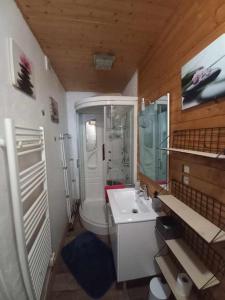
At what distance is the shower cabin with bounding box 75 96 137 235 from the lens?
2.32 metres

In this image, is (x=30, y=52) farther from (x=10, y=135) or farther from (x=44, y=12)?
(x=10, y=135)

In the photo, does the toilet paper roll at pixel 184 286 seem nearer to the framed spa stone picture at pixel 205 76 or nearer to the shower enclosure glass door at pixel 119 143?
the framed spa stone picture at pixel 205 76

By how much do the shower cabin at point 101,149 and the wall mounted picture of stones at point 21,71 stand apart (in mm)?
1102

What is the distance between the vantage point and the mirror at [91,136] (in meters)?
3.11

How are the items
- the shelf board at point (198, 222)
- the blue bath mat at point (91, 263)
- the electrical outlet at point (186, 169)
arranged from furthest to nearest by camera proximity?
the blue bath mat at point (91, 263)
the electrical outlet at point (186, 169)
the shelf board at point (198, 222)

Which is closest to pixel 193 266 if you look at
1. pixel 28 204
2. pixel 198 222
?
pixel 198 222

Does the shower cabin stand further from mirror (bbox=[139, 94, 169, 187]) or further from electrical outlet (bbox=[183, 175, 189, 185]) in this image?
electrical outlet (bbox=[183, 175, 189, 185])

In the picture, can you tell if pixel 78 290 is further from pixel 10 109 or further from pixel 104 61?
pixel 104 61

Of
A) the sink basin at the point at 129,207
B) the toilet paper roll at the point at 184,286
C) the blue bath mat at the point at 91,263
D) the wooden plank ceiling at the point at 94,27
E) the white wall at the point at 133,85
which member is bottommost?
the blue bath mat at the point at 91,263

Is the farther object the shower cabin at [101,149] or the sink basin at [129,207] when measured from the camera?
the shower cabin at [101,149]

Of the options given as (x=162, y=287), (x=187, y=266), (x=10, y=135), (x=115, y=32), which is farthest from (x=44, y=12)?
(x=162, y=287)

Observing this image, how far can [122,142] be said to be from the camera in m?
2.58

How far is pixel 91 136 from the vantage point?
10.4 ft

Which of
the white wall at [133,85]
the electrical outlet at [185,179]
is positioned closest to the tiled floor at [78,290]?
the electrical outlet at [185,179]
